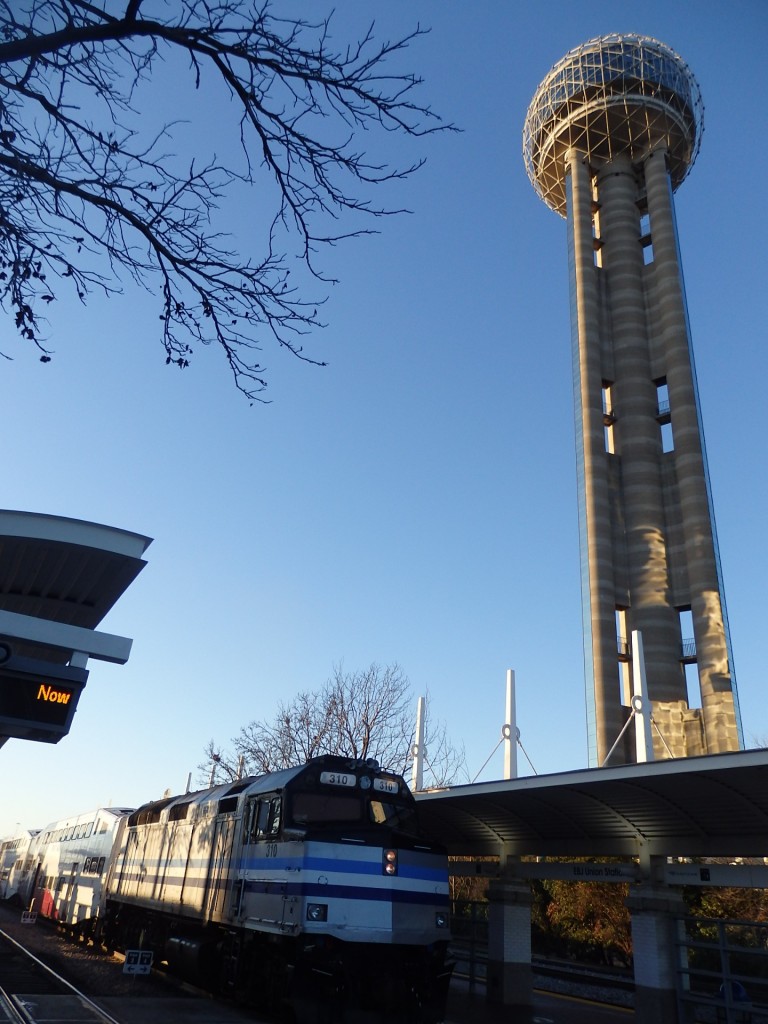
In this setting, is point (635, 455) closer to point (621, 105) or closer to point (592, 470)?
point (592, 470)

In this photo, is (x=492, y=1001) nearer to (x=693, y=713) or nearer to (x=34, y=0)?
(x=34, y=0)

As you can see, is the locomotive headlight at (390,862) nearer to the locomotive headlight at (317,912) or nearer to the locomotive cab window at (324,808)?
the locomotive cab window at (324,808)

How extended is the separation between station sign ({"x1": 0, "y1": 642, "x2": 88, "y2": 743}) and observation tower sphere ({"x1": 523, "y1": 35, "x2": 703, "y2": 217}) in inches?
2260

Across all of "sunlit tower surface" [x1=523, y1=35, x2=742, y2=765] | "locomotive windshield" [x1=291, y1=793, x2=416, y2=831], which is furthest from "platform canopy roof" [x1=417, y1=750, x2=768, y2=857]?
"sunlit tower surface" [x1=523, y1=35, x2=742, y2=765]

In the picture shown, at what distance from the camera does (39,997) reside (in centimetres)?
1431

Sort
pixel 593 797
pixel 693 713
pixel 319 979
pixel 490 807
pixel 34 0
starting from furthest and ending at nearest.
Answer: pixel 693 713, pixel 490 807, pixel 593 797, pixel 319 979, pixel 34 0

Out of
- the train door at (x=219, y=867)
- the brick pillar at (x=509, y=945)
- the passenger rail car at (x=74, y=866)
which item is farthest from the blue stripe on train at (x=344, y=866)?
the passenger rail car at (x=74, y=866)

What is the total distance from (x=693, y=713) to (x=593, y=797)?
3027cm

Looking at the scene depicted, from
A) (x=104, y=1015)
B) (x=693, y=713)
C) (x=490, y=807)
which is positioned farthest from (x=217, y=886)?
(x=693, y=713)

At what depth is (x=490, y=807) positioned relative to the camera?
56.3 feet

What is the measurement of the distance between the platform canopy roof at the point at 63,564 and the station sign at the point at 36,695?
201 cm

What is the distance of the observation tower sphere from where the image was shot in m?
57.4

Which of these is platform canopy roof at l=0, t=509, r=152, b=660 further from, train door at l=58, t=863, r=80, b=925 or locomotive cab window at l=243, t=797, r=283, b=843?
train door at l=58, t=863, r=80, b=925

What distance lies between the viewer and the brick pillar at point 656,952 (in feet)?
47.0
